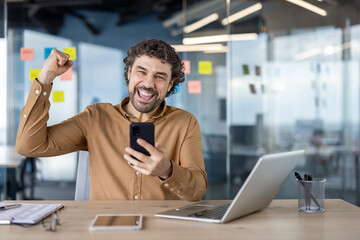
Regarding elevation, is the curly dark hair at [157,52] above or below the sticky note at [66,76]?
below

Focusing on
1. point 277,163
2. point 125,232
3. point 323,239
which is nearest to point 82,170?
point 125,232

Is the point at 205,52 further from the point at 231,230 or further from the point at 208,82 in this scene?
the point at 231,230

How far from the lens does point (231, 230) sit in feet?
3.62

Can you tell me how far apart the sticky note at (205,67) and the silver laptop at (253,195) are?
2693 mm

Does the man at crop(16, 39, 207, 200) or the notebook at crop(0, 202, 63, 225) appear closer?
the notebook at crop(0, 202, 63, 225)

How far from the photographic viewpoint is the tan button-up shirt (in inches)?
67.4

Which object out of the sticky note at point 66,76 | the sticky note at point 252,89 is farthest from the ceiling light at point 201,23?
the sticky note at point 66,76

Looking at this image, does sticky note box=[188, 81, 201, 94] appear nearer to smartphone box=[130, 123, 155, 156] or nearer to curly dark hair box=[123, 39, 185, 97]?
curly dark hair box=[123, 39, 185, 97]

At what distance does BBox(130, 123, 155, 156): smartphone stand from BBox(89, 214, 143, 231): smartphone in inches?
8.7

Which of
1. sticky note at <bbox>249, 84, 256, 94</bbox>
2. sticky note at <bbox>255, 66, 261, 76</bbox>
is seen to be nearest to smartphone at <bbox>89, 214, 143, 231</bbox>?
sticky note at <bbox>249, 84, 256, 94</bbox>

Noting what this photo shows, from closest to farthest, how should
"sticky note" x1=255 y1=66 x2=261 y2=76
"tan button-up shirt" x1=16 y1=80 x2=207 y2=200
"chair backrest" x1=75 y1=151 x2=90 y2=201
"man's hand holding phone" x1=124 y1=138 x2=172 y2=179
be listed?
"man's hand holding phone" x1=124 y1=138 x2=172 y2=179
"tan button-up shirt" x1=16 y1=80 x2=207 y2=200
"chair backrest" x1=75 y1=151 x2=90 y2=201
"sticky note" x1=255 y1=66 x2=261 y2=76

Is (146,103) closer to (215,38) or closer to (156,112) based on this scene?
(156,112)

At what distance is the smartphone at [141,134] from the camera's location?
1.31 meters

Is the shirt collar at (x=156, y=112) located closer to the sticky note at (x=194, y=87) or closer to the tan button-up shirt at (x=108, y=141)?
the tan button-up shirt at (x=108, y=141)
